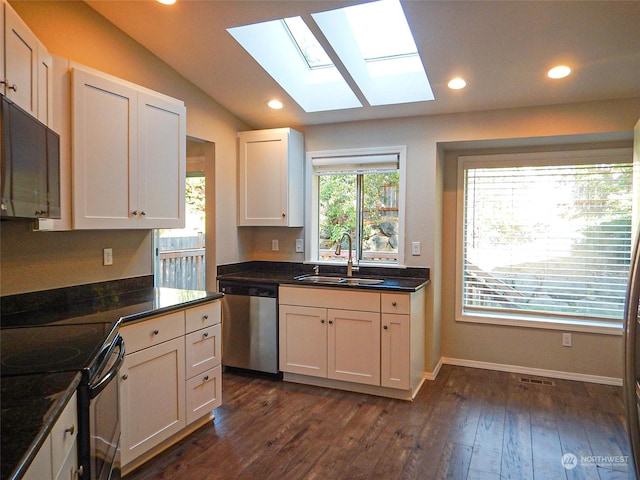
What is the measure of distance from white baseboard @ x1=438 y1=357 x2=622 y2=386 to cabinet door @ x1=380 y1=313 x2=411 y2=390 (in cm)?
66

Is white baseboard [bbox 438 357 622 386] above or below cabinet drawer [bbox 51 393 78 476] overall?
below

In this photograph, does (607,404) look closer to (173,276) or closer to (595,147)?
(595,147)

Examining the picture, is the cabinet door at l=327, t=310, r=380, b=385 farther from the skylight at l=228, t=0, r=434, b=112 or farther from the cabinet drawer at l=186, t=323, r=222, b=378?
the skylight at l=228, t=0, r=434, b=112

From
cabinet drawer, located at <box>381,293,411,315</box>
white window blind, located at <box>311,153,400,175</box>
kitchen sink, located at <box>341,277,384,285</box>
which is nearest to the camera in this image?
cabinet drawer, located at <box>381,293,411,315</box>

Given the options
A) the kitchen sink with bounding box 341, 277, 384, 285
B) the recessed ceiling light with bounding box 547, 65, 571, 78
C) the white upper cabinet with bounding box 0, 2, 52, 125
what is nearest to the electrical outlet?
the white upper cabinet with bounding box 0, 2, 52, 125

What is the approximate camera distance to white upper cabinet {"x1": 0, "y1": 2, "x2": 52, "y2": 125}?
1634 mm

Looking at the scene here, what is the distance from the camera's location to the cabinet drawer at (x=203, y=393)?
8.53ft

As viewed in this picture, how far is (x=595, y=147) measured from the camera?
11.8ft

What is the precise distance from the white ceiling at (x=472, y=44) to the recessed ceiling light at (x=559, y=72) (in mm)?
50

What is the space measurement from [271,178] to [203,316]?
1675 millimetres

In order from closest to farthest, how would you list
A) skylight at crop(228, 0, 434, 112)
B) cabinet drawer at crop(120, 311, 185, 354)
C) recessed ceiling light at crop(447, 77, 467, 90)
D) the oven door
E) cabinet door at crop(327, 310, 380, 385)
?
the oven door
cabinet drawer at crop(120, 311, 185, 354)
skylight at crop(228, 0, 434, 112)
recessed ceiling light at crop(447, 77, 467, 90)
cabinet door at crop(327, 310, 380, 385)

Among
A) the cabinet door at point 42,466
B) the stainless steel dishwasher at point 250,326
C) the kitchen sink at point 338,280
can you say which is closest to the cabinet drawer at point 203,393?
the stainless steel dishwasher at point 250,326

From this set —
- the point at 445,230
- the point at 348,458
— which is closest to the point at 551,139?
the point at 445,230

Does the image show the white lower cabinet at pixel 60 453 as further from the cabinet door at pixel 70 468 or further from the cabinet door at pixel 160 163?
the cabinet door at pixel 160 163
